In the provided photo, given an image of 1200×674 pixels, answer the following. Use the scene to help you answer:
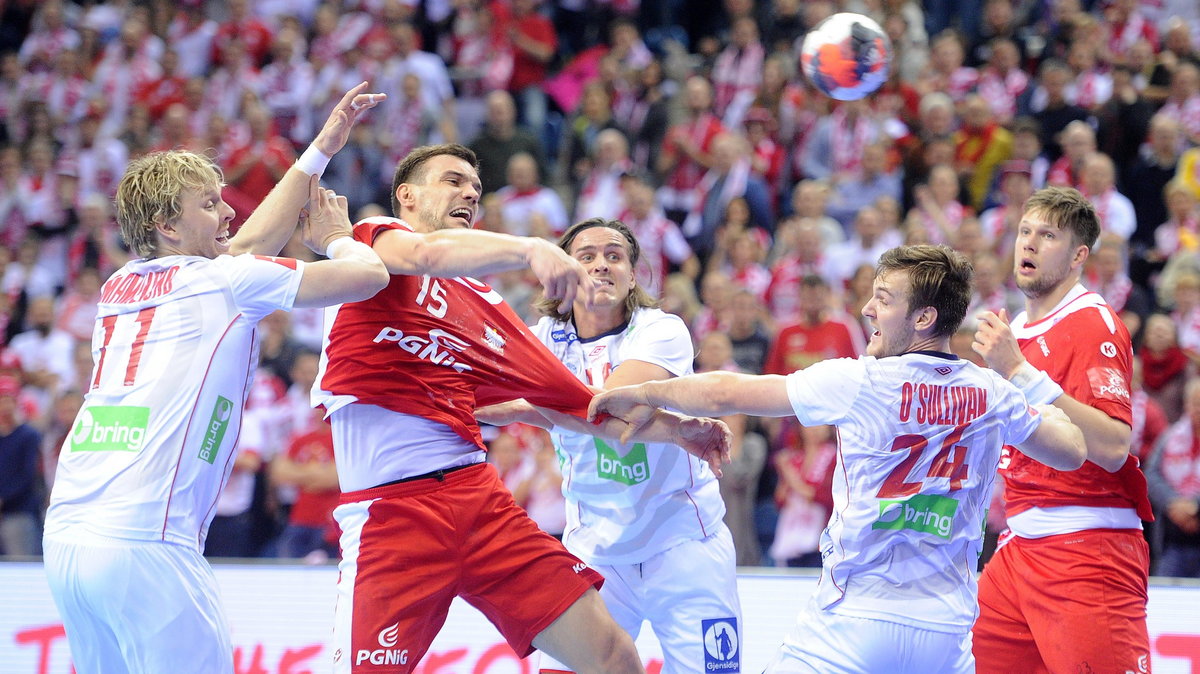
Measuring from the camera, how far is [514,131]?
14094 mm

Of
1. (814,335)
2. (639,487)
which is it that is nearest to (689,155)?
(814,335)

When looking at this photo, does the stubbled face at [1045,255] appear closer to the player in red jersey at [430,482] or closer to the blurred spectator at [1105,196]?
the player in red jersey at [430,482]

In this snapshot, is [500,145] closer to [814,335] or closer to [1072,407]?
[814,335]

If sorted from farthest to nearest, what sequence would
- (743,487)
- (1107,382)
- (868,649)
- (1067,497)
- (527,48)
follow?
(527,48)
(743,487)
(1067,497)
(1107,382)
(868,649)

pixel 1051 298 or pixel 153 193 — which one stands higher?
pixel 153 193

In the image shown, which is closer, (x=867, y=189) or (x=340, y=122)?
(x=340, y=122)

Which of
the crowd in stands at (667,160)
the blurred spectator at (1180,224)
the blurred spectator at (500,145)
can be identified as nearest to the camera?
the crowd in stands at (667,160)

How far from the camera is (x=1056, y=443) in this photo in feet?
16.4

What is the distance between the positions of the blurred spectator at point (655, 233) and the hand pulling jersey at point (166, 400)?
7.72 metres

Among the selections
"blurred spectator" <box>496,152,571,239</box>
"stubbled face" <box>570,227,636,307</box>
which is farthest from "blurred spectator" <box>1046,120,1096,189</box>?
"stubbled face" <box>570,227,636,307</box>

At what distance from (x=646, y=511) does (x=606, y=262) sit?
121cm

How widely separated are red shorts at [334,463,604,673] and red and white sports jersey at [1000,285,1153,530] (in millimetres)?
2041

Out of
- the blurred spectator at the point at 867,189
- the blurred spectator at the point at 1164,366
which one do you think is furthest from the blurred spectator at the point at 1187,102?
the blurred spectator at the point at 1164,366

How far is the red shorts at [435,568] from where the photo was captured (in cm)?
492
